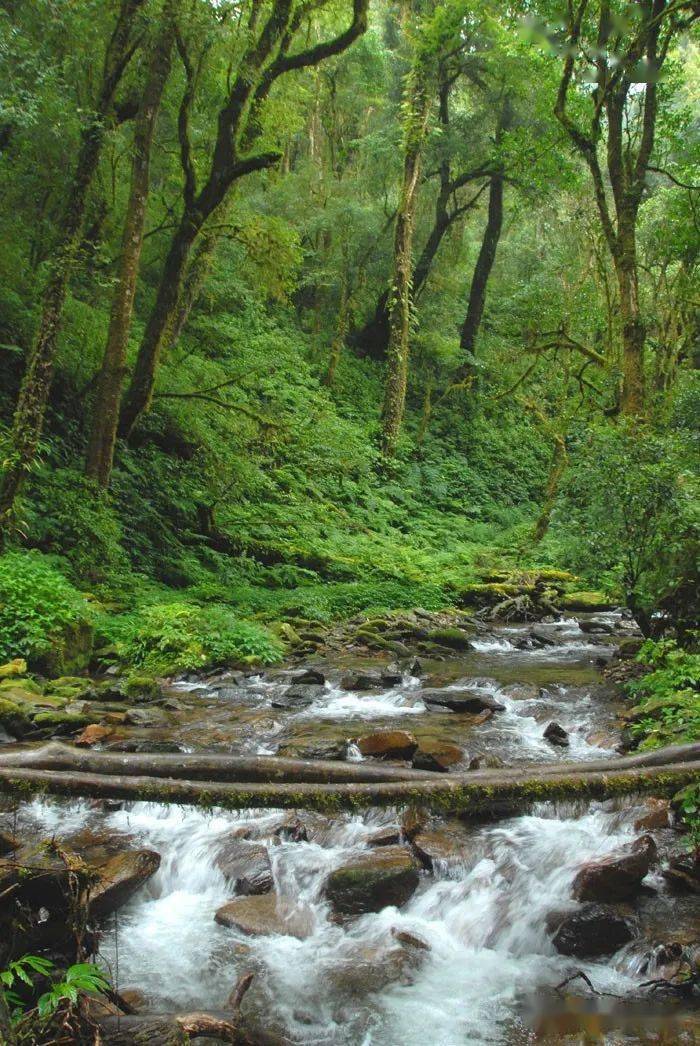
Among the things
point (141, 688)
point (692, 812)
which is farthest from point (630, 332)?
point (141, 688)

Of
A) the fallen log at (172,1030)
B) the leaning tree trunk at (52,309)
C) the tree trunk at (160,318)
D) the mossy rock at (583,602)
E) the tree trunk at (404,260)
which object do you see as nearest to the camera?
the fallen log at (172,1030)

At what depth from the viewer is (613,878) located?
4.81m

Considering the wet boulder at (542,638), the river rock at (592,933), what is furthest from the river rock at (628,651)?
the river rock at (592,933)

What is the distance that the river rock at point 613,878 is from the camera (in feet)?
15.8

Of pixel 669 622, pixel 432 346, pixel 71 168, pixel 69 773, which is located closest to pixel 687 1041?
pixel 69 773

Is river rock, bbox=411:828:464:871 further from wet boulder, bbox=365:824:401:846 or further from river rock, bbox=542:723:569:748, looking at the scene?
river rock, bbox=542:723:569:748

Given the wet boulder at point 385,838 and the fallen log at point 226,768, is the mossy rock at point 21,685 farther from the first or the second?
the wet boulder at point 385,838

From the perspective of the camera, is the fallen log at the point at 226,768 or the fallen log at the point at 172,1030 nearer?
the fallen log at the point at 172,1030

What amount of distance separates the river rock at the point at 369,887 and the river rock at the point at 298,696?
13.7ft

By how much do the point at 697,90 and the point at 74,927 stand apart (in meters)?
41.6

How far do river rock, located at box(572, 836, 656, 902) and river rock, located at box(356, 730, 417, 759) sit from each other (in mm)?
2307

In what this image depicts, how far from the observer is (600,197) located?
1322cm

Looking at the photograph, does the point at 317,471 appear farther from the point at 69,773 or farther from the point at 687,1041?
the point at 687,1041

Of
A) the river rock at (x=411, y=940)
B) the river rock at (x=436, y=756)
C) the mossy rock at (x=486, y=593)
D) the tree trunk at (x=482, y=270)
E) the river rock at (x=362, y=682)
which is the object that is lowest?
the river rock at (x=411, y=940)
